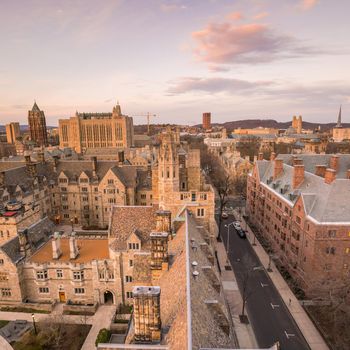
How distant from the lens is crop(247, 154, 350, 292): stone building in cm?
4319

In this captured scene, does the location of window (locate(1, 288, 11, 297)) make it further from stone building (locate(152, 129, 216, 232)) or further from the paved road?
the paved road

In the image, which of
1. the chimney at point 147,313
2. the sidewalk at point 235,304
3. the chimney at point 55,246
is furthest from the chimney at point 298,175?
the chimney at point 55,246

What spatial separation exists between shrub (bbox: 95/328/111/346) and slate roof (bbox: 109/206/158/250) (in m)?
11.1

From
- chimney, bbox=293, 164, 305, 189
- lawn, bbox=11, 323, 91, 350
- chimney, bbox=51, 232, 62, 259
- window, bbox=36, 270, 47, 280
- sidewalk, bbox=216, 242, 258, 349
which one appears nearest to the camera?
lawn, bbox=11, 323, 91, 350

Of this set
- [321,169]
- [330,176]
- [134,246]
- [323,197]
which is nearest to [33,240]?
[134,246]

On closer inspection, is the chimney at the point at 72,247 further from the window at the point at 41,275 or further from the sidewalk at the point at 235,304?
the sidewalk at the point at 235,304

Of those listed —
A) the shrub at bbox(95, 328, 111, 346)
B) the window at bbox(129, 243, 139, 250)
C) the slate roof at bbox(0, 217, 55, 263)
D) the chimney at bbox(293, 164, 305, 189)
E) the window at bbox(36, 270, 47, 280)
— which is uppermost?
the chimney at bbox(293, 164, 305, 189)

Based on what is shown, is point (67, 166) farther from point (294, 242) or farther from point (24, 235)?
point (294, 242)

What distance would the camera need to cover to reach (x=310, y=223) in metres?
44.9

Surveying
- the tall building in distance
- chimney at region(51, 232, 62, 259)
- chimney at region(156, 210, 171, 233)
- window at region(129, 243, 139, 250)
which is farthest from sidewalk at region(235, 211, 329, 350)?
the tall building in distance

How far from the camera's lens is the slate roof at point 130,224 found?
1674 inches

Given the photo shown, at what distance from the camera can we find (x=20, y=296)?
44.1 metres

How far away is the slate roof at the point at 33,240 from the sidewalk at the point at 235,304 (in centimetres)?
3429

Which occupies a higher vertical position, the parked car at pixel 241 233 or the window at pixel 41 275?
the window at pixel 41 275
